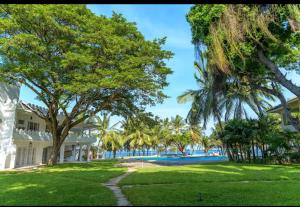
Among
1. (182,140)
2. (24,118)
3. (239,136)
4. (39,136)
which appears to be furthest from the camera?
(182,140)

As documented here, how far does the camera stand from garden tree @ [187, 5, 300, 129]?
10398mm

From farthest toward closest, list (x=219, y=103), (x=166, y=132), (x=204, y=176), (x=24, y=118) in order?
1. (x=166, y=132)
2. (x=219, y=103)
3. (x=24, y=118)
4. (x=204, y=176)

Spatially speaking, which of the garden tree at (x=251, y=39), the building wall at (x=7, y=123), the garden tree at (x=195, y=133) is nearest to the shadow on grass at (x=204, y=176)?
the garden tree at (x=251, y=39)

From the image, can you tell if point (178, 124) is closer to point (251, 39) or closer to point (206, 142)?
point (206, 142)

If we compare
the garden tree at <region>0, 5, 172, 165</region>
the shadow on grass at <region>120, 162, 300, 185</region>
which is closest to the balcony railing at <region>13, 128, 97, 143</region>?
the garden tree at <region>0, 5, 172, 165</region>

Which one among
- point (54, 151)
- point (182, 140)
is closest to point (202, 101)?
point (54, 151)

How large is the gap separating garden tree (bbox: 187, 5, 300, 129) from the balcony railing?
17401mm

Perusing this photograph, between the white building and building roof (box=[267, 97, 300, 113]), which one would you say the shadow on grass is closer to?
the white building

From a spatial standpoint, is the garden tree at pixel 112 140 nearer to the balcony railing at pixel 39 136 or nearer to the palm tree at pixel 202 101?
the balcony railing at pixel 39 136

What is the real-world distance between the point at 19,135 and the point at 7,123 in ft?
5.30

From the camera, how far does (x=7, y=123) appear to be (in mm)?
23781

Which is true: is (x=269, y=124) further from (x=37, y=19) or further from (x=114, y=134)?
(x=114, y=134)

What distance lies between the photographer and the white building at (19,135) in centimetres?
2369
